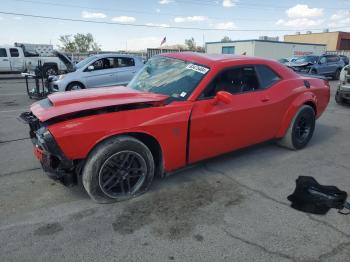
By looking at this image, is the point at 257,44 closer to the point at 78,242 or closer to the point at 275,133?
the point at 275,133

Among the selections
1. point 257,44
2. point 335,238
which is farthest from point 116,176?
point 257,44

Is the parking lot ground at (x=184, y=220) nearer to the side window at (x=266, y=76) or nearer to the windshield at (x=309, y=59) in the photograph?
the side window at (x=266, y=76)

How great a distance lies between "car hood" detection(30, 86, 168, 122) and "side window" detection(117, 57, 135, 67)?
23.9ft

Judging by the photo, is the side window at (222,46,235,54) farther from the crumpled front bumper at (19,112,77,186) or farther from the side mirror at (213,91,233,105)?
the crumpled front bumper at (19,112,77,186)

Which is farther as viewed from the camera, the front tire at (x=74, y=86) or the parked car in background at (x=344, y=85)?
the front tire at (x=74, y=86)

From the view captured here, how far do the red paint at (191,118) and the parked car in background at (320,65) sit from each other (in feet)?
49.0

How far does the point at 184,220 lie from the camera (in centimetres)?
313

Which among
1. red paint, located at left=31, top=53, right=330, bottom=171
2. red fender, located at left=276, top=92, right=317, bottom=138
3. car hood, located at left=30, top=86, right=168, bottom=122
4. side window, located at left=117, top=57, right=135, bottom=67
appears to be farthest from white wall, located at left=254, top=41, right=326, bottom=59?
car hood, located at left=30, top=86, right=168, bottom=122

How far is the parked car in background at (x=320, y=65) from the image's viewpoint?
60.7ft

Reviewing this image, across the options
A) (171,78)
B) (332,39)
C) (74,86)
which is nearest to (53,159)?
(171,78)

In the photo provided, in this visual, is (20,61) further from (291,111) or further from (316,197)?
(316,197)

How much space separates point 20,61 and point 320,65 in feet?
61.1

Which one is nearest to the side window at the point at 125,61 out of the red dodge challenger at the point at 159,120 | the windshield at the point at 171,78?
the red dodge challenger at the point at 159,120

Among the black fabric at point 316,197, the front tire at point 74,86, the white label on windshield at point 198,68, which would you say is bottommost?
the black fabric at point 316,197
